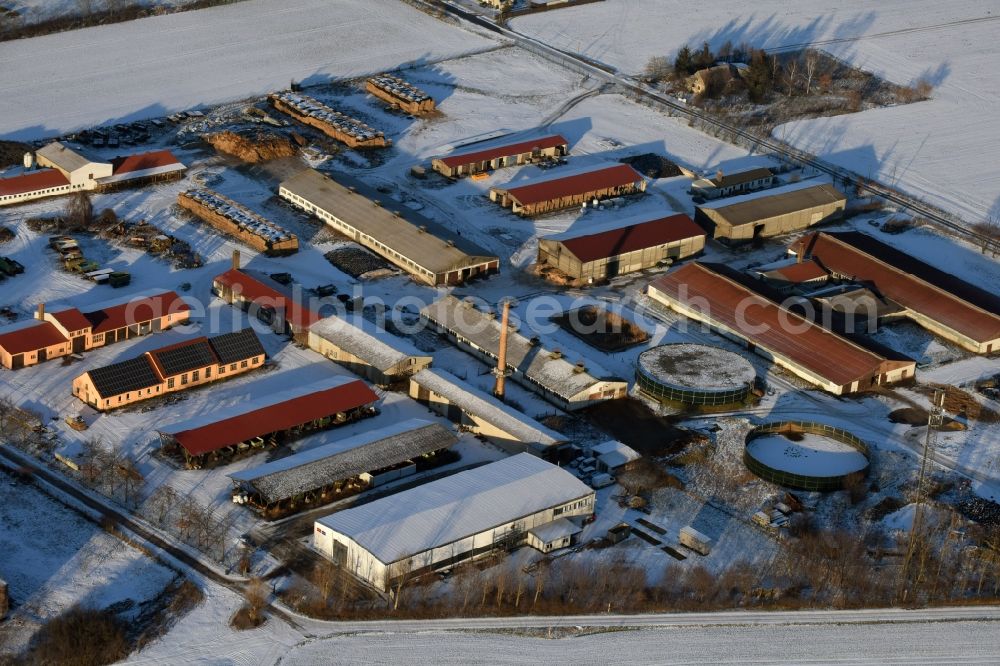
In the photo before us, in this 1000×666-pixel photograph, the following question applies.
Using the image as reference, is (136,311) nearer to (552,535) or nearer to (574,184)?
(552,535)

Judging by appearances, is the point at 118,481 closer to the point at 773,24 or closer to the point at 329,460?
the point at 329,460

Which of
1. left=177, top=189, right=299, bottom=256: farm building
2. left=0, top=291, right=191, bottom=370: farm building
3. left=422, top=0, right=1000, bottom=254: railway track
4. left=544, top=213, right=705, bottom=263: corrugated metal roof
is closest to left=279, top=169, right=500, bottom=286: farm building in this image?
left=177, top=189, right=299, bottom=256: farm building

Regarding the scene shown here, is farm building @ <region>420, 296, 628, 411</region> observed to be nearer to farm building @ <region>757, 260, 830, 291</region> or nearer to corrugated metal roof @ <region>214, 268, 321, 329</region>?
corrugated metal roof @ <region>214, 268, 321, 329</region>

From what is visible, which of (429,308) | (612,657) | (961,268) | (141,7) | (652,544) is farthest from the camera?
(141,7)

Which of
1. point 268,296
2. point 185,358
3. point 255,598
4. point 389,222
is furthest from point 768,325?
point 255,598

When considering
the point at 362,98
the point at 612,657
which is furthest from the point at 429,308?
the point at 362,98
